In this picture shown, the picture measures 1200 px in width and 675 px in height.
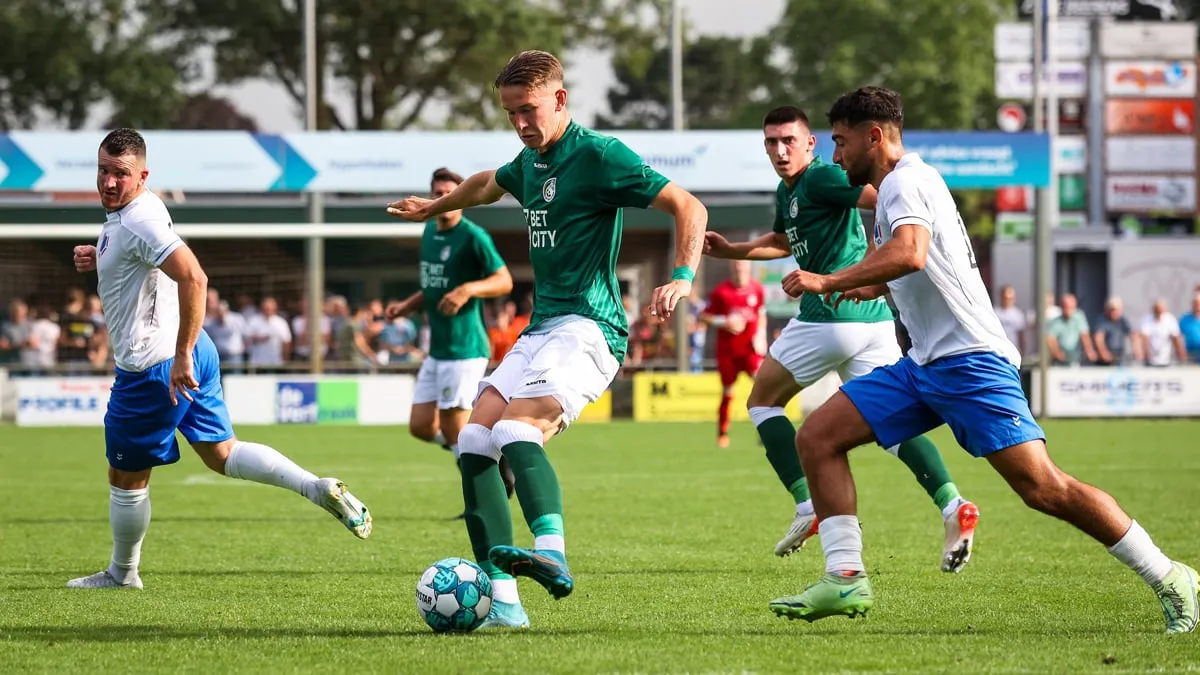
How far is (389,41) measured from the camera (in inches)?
1577

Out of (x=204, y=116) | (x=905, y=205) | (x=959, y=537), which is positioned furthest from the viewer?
(x=204, y=116)

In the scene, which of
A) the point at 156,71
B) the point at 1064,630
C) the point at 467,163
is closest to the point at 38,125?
the point at 156,71

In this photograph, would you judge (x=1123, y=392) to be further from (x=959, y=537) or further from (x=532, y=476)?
(x=532, y=476)

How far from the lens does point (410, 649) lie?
5824mm

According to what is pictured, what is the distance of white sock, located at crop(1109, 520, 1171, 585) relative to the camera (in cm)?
610

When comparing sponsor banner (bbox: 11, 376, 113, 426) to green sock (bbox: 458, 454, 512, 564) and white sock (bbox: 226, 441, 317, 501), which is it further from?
green sock (bbox: 458, 454, 512, 564)

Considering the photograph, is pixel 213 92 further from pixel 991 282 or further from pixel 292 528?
pixel 292 528

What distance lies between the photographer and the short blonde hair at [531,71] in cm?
605

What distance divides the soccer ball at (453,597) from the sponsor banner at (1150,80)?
154 ft

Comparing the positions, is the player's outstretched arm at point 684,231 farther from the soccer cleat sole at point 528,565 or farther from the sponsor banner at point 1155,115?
the sponsor banner at point 1155,115

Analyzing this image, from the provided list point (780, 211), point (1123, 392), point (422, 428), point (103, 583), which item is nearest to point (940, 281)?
point (780, 211)

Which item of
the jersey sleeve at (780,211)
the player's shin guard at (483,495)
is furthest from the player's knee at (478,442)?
the jersey sleeve at (780,211)

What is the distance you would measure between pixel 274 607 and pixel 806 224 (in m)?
3.52

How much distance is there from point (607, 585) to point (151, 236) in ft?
8.78
